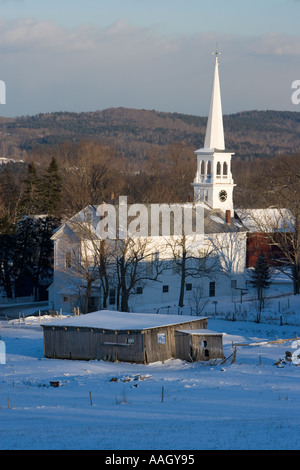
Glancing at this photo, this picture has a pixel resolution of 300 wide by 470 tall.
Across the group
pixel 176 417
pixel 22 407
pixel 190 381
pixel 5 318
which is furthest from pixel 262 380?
pixel 5 318

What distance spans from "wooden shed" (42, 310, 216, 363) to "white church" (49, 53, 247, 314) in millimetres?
12273

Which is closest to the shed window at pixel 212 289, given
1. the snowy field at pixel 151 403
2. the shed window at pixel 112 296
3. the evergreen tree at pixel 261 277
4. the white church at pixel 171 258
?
the white church at pixel 171 258

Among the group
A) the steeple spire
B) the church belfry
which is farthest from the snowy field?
the steeple spire

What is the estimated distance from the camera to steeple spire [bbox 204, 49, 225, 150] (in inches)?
2391

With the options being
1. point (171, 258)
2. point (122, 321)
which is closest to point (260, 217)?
point (171, 258)

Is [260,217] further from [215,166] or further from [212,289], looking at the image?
[212,289]

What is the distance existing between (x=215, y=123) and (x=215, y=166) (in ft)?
11.6

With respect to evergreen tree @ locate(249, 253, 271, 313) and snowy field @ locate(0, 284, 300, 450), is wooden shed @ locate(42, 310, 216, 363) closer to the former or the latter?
snowy field @ locate(0, 284, 300, 450)

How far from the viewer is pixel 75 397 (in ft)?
91.4

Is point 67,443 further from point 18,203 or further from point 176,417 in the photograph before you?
point 18,203

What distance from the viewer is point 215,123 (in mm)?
61281

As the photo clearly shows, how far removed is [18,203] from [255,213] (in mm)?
20677

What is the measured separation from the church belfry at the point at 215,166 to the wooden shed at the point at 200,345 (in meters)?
24.6

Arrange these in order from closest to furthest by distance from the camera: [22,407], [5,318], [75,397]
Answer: [22,407] → [75,397] → [5,318]
